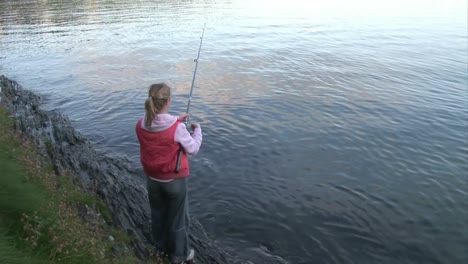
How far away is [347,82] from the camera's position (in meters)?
20.5

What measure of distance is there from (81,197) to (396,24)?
143 feet

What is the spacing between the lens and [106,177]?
9.69m

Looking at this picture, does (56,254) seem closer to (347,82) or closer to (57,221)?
(57,221)

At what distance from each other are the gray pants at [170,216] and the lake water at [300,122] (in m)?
1.77

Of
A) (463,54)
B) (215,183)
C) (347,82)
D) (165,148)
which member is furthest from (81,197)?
(463,54)

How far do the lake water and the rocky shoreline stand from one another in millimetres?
632

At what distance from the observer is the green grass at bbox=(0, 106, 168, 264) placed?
174 inches

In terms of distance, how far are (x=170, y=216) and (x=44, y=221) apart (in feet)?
6.63

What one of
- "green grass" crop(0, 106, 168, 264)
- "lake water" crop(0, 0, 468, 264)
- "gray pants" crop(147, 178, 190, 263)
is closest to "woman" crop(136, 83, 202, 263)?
"gray pants" crop(147, 178, 190, 263)

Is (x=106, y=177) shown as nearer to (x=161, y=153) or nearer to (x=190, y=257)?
(x=190, y=257)

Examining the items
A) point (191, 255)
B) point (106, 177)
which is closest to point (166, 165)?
point (191, 255)

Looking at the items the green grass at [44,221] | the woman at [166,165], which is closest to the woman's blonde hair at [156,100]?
the woman at [166,165]

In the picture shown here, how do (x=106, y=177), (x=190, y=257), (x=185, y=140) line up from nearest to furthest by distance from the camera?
(x=185, y=140) → (x=190, y=257) → (x=106, y=177)

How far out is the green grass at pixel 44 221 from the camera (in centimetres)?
441
